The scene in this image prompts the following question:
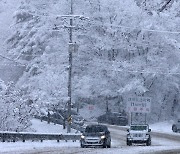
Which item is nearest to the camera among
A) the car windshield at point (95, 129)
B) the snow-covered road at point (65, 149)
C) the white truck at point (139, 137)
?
the snow-covered road at point (65, 149)

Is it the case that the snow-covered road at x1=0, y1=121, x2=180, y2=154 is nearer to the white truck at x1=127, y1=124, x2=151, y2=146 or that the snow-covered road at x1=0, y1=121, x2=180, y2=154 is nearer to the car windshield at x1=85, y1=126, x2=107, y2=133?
the car windshield at x1=85, y1=126, x2=107, y2=133

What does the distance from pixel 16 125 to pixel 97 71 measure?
32.6 metres

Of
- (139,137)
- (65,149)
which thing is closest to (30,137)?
(65,149)

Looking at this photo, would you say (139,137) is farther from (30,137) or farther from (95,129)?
(30,137)

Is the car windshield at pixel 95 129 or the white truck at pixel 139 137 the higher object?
the car windshield at pixel 95 129

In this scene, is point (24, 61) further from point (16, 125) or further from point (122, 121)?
point (16, 125)

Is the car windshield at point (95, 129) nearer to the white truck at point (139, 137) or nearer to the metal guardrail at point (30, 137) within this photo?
the metal guardrail at point (30, 137)

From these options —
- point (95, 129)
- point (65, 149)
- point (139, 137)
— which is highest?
A: point (95, 129)

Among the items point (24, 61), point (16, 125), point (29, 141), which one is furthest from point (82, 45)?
point (29, 141)

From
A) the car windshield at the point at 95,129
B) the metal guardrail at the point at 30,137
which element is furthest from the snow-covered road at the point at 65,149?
the car windshield at the point at 95,129

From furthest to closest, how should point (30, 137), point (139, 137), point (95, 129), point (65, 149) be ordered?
point (139, 137) → point (95, 129) → point (30, 137) → point (65, 149)

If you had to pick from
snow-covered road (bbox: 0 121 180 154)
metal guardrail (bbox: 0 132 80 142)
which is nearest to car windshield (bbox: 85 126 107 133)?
snow-covered road (bbox: 0 121 180 154)

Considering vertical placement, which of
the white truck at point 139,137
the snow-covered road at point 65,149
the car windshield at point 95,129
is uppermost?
the car windshield at point 95,129

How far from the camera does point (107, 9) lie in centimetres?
7188
